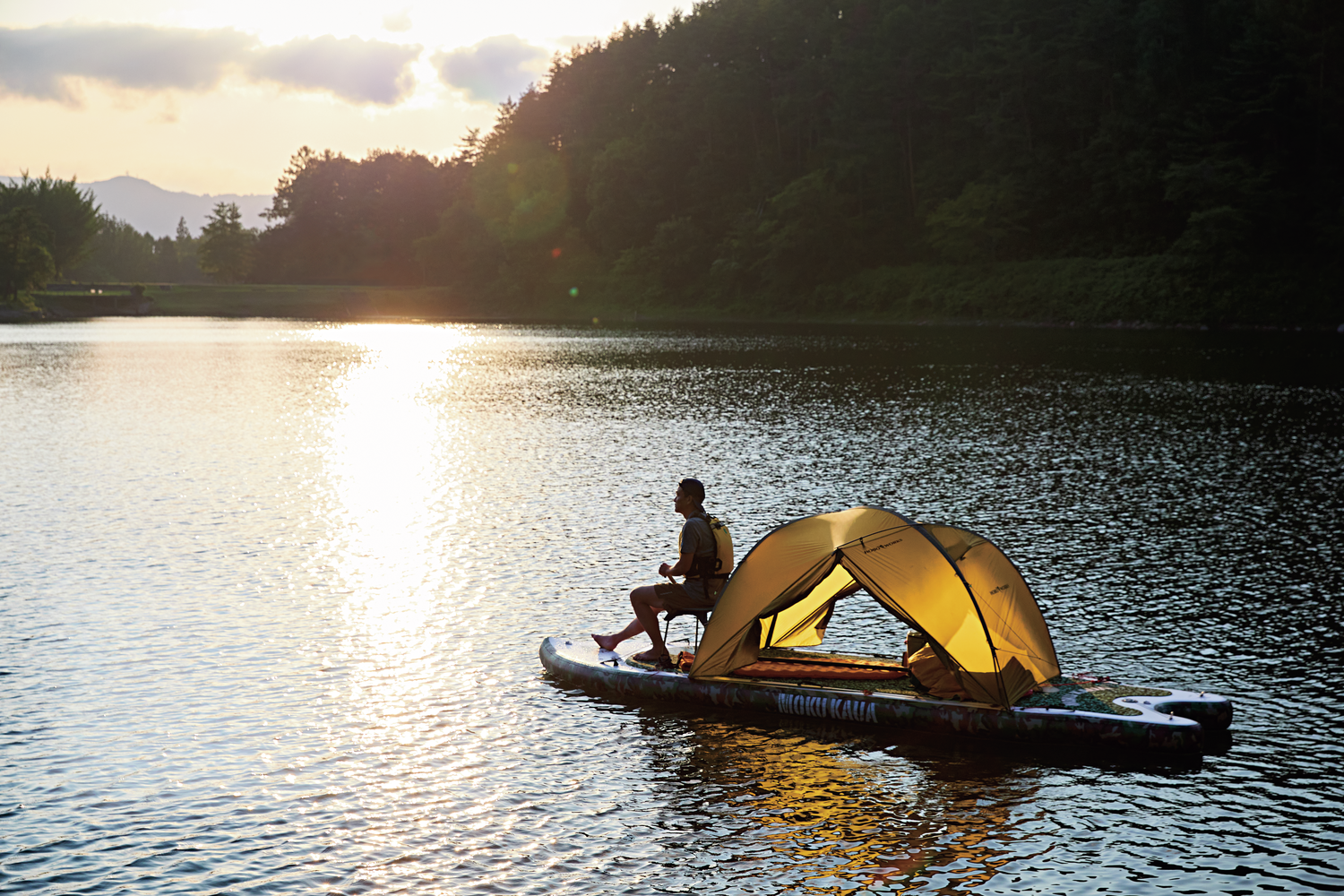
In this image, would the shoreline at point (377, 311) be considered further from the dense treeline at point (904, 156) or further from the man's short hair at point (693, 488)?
the man's short hair at point (693, 488)

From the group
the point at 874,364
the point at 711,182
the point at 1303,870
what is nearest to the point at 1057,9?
the point at 711,182

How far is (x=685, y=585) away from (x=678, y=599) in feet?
0.52

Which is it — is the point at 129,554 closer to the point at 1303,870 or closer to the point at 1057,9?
the point at 1303,870

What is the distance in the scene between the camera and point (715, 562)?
12.8m

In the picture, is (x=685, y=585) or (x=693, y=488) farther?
(x=685, y=585)

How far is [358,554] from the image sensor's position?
19.4 metres

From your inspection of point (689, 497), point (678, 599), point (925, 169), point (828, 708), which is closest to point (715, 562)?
point (678, 599)

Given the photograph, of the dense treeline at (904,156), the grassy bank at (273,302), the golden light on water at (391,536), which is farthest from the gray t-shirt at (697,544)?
the grassy bank at (273,302)

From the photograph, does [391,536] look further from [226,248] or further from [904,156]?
[226,248]

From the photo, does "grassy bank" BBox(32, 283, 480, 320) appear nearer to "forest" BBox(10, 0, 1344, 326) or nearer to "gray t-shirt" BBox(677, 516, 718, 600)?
"forest" BBox(10, 0, 1344, 326)

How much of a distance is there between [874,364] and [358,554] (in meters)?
41.7

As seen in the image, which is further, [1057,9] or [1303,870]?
[1057,9]

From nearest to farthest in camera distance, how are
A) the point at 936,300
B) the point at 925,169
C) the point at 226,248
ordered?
the point at 936,300 < the point at 925,169 < the point at 226,248

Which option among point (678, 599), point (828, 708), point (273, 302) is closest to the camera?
point (828, 708)
